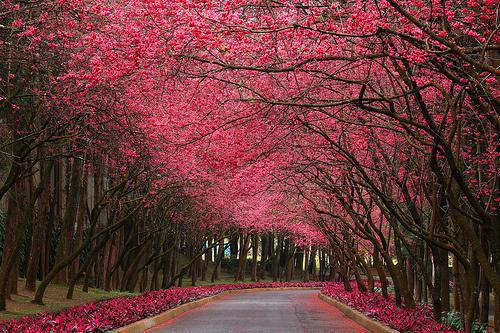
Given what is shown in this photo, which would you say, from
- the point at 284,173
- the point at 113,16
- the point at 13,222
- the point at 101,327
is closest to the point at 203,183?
the point at 284,173

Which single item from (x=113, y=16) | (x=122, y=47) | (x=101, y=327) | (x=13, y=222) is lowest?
(x=101, y=327)

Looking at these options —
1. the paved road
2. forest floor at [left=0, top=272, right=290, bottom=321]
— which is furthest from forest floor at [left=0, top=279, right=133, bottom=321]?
the paved road

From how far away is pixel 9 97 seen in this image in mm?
14617

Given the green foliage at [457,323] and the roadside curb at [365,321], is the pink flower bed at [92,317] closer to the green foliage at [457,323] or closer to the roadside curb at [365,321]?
the roadside curb at [365,321]

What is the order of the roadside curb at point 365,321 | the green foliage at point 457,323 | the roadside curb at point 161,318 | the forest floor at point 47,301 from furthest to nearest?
the forest floor at point 47,301 < the roadside curb at point 365,321 < the roadside curb at point 161,318 < the green foliage at point 457,323

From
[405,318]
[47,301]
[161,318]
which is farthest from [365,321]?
[47,301]

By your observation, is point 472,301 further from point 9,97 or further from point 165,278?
point 165,278

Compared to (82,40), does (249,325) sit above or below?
below

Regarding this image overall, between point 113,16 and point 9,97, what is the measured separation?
313cm

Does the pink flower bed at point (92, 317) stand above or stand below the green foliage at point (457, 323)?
below

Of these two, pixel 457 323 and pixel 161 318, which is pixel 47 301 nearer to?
pixel 161 318

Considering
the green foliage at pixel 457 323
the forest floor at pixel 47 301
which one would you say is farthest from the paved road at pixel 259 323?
the forest floor at pixel 47 301

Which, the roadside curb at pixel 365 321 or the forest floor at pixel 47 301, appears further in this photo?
the forest floor at pixel 47 301

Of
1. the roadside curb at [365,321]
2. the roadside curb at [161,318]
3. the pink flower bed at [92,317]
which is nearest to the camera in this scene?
the pink flower bed at [92,317]
